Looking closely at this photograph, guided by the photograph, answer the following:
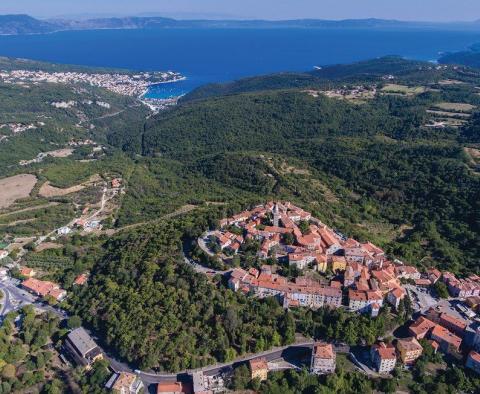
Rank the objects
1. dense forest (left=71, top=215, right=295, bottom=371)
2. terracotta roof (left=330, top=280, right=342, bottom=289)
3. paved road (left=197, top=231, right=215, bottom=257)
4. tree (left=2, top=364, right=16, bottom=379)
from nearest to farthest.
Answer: tree (left=2, top=364, right=16, bottom=379), dense forest (left=71, top=215, right=295, bottom=371), terracotta roof (left=330, top=280, right=342, bottom=289), paved road (left=197, top=231, right=215, bottom=257)

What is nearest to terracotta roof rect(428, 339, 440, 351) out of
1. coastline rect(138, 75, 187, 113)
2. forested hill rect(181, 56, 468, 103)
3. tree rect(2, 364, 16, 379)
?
tree rect(2, 364, 16, 379)

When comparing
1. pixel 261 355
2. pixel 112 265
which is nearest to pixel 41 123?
pixel 112 265

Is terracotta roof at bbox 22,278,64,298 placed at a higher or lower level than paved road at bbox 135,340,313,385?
lower

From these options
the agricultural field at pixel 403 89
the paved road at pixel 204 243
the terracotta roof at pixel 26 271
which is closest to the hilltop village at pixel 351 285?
the paved road at pixel 204 243

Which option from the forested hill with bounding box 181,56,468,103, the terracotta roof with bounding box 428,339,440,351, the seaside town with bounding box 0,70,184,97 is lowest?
the seaside town with bounding box 0,70,184,97

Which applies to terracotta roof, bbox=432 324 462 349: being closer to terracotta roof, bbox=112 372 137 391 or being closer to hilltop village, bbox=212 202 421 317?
hilltop village, bbox=212 202 421 317

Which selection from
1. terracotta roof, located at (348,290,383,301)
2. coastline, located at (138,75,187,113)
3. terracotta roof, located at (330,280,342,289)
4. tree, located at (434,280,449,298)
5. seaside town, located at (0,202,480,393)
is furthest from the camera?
coastline, located at (138,75,187,113)

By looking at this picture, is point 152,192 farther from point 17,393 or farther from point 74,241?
point 17,393
